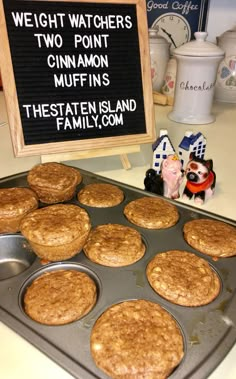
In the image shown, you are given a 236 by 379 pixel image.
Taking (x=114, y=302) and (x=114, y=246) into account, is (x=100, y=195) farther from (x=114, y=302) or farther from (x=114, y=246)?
(x=114, y=302)

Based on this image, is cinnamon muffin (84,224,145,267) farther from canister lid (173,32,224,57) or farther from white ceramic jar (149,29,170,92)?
white ceramic jar (149,29,170,92)

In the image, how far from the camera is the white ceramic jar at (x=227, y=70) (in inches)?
80.7

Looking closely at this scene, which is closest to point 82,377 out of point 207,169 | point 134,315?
point 134,315

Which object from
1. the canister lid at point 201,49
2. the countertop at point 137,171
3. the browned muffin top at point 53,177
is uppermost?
the canister lid at point 201,49

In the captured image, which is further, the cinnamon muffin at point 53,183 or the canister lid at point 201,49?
the canister lid at point 201,49

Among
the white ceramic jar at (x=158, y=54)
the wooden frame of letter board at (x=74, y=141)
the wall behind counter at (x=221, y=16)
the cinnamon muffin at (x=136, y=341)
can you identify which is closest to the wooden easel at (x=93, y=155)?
the wooden frame of letter board at (x=74, y=141)

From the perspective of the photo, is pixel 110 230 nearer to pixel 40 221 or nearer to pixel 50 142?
pixel 40 221

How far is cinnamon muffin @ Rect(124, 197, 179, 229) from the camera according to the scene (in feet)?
3.19

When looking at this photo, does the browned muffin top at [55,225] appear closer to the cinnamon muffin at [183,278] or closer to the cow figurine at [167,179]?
the cinnamon muffin at [183,278]

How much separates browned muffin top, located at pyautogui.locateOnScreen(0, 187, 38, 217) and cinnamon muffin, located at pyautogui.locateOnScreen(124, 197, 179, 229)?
0.28 meters

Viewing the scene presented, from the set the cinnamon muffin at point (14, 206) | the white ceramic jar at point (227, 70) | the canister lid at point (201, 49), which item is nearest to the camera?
the cinnamon muffin at point (14, 206)

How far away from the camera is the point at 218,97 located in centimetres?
232

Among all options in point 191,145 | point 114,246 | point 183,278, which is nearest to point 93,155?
point 191,145

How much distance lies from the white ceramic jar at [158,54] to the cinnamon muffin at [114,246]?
1.53 m
